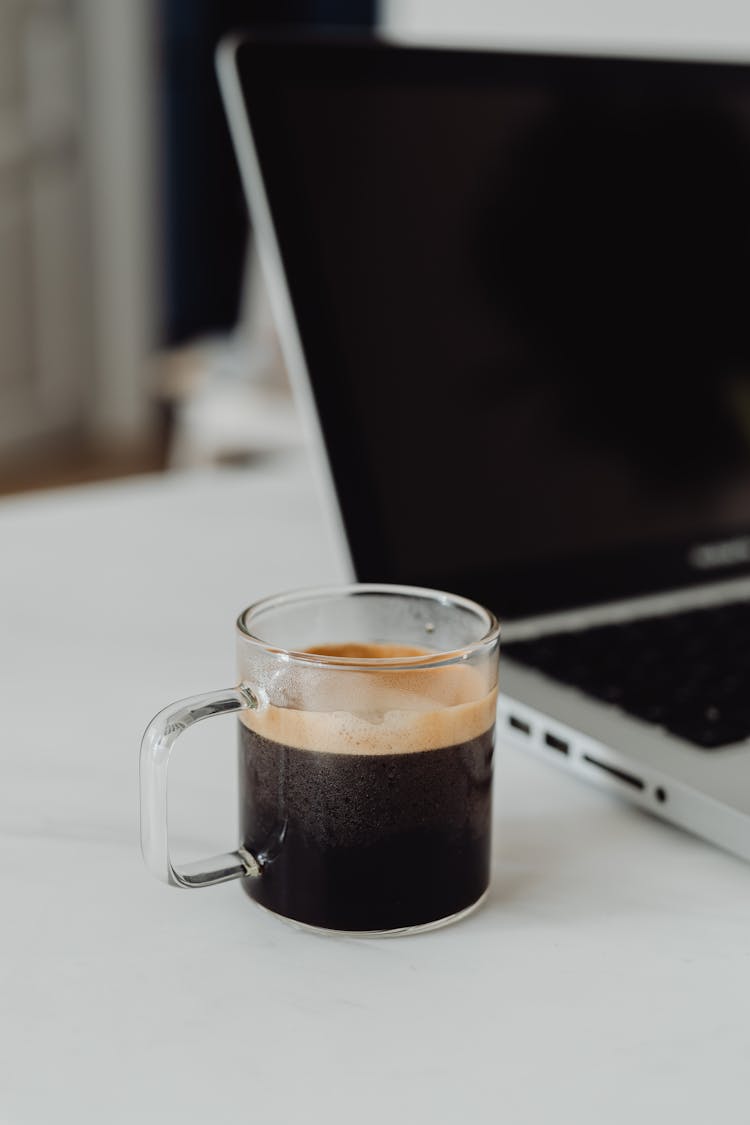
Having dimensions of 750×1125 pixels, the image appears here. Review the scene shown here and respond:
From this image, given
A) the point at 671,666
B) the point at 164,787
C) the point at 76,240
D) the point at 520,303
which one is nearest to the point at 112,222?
the point at 76,240

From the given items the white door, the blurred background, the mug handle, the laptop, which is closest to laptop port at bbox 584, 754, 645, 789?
the laptop

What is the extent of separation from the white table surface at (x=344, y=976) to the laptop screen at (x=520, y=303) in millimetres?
165

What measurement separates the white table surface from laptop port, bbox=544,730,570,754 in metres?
0.01

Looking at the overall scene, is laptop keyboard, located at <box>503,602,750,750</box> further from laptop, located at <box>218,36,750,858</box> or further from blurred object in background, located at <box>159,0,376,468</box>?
blurred object in background, located at <box>159,0,376,468</box>

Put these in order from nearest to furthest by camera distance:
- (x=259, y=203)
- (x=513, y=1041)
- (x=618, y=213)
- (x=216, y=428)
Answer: (x=513, y=1041) < (x=259, y=203) < (x=618, y=213) < (x=216, y=428)

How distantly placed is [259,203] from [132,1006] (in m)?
0.39

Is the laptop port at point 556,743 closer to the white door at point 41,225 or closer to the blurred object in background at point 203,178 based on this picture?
the blurred object in background at point 203,178

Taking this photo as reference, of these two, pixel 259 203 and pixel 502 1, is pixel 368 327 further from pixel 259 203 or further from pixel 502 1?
pixel 502 1

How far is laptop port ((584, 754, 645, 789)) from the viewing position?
1.55ft

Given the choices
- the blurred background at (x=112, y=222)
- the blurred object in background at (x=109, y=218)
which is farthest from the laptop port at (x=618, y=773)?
the blurred object in background at (x=109, y=218)

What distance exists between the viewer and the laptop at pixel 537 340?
0.60 metres

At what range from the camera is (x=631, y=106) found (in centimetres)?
72

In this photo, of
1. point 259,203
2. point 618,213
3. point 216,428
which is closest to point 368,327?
point 259,203

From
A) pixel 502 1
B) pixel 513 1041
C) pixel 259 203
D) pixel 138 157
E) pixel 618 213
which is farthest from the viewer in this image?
pixel 138 157
